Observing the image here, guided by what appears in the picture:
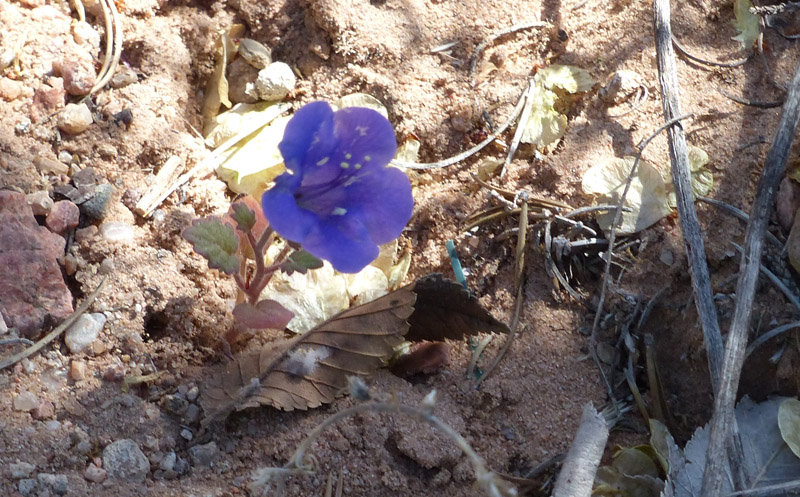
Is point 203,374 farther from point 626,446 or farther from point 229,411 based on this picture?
point 626,446

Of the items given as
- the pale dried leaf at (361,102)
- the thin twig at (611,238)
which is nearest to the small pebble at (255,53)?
the pale dried leaf at (361,102)

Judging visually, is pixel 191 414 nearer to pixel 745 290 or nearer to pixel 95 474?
pixel 95 474

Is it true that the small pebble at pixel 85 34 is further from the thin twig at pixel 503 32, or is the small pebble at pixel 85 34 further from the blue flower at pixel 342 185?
the thin twig at pixel 503 32

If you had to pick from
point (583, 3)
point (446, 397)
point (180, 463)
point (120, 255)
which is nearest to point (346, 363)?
point (446, 397)

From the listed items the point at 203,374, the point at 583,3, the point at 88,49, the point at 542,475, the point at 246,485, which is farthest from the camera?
the point at 583,3

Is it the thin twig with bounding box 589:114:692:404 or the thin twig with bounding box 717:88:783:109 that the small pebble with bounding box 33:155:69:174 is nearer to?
the thin twig with bounding box 589:114:692:404

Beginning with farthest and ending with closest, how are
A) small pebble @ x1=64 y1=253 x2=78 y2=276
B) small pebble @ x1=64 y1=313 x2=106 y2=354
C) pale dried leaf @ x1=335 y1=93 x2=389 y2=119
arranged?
pale dried leaf @ x1=335 y1=93 x2=389 y2=119 < small pebble @ x1=64 y1=253 x2=78 y2=276 < small pebble @ x1=64 y1=313 x2=106 y2=354

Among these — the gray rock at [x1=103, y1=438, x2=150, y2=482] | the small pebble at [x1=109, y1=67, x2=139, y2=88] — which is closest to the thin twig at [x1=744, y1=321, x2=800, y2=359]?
the gray rock at [x1=103, y1=438, x2=150, y2=482]
